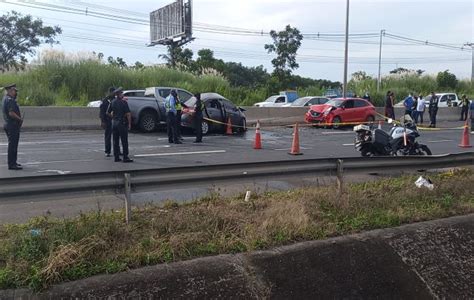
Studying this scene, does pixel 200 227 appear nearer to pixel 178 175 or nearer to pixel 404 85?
pixel 178 175

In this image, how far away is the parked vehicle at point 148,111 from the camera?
63.7ft

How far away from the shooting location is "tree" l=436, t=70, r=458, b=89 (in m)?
49.5

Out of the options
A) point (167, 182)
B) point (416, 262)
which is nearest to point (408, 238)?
point (416, 262)

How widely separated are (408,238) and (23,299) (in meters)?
3.82

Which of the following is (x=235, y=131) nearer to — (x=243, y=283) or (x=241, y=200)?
(x=241, y=200)

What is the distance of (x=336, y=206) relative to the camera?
6.19 metres

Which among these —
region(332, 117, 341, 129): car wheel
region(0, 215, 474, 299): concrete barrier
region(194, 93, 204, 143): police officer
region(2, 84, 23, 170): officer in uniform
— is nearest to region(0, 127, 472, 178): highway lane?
region(194, 93, 204, 143): police officer

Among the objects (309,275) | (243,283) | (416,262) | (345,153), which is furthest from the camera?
(345,153)

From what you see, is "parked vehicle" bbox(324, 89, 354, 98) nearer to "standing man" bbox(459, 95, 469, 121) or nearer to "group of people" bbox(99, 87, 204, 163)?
"standing man" bbox(459, 95, 469, 121)

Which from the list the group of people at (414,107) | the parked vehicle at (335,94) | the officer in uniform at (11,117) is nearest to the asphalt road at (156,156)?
the officer in uniform at (11,117)

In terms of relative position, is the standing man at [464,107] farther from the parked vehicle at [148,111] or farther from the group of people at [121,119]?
the group of people at [121,119]

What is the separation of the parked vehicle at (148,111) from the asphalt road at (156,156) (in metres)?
0.62

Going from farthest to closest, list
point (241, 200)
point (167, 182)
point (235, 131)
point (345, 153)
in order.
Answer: point (235, 131) → point (345, 153) → point (241, 200) → point (167, 182)

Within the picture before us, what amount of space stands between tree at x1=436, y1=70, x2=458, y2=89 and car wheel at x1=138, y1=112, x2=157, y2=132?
38.0 m
